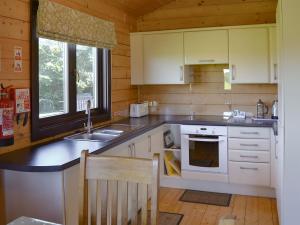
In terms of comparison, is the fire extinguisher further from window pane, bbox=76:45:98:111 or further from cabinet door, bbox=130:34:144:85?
cabinet door, bbox=130:34:144:85

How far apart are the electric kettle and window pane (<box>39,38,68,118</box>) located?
7.42 feet

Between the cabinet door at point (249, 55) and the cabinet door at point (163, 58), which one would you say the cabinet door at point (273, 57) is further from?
the cabinet door at point (163, 58)

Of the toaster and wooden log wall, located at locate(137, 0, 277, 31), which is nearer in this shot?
wooden log wall, located at locate(137, 0, 277, 31)

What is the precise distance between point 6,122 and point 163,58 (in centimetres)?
245

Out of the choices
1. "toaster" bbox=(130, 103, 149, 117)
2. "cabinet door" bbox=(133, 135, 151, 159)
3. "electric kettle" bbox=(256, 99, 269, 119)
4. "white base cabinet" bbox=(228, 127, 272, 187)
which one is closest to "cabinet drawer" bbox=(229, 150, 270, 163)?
"white base cabinet" bbox=(228, 127, 272, 187)

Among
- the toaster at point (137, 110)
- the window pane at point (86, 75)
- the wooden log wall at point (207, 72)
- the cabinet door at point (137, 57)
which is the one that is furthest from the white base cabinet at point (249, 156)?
the window pane at point (86, 75)

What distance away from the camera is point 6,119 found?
6.97ft

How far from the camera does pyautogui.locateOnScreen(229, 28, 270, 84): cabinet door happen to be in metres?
3.83

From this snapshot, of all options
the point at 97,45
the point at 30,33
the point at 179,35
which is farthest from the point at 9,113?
the point at 179,35

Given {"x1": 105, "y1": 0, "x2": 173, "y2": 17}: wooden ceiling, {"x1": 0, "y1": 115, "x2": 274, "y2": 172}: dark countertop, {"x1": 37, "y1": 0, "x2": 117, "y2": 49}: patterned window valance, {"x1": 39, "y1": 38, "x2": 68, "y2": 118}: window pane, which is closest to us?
{"x1": 0, "y1": 115, "x2": 274, "y2": 172}: dark countertop

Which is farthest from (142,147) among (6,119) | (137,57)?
(6,119)

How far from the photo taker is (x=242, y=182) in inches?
147

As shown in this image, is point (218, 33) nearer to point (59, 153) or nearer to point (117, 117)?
point (117, 117)

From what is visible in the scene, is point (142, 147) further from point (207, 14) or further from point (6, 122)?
point (207, 14)
